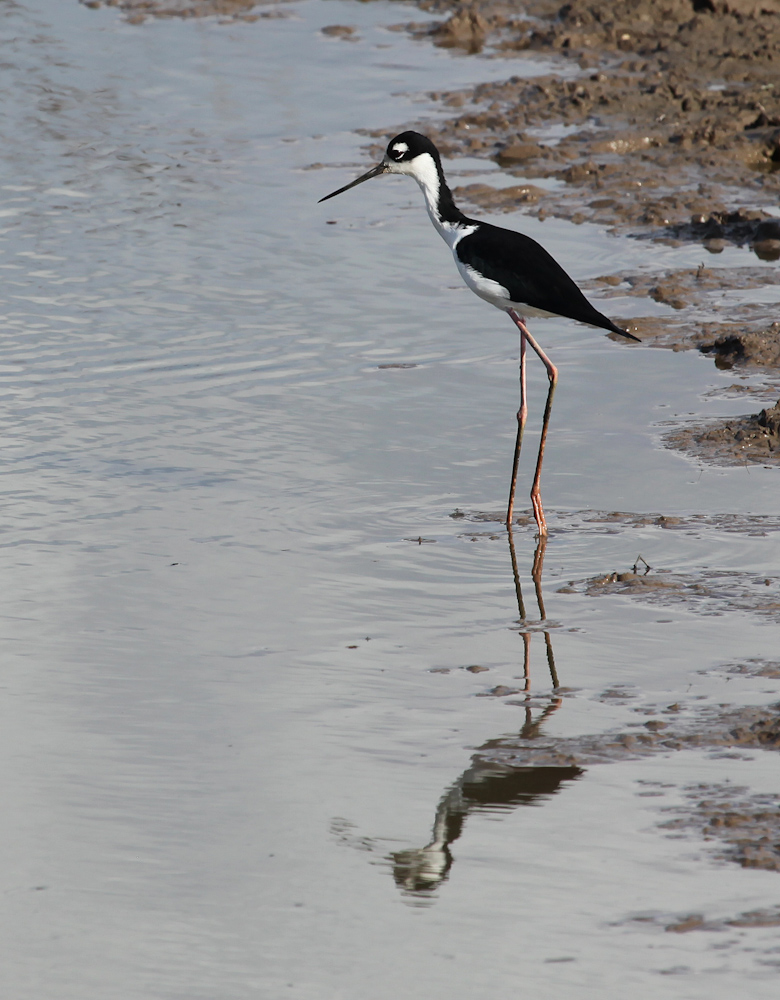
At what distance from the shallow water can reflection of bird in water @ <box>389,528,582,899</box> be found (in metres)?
0.03

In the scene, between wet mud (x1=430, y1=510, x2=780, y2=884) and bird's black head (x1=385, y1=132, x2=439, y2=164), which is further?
bird's black head (x1=385, y1=132, x2=439, y2=164)

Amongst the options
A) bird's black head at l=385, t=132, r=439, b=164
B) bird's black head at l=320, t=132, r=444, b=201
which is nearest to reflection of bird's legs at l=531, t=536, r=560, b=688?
bird's black head at l=320, t=132, r=444, b=201

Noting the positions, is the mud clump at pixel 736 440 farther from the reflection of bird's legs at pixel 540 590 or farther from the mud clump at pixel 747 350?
the reflection of bird's legs at pixel 540 590

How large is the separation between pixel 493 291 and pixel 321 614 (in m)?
1.85

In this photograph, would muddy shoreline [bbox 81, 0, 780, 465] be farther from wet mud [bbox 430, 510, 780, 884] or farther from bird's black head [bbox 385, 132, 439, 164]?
bird's black head [bbox 385, 132, 439, 164]

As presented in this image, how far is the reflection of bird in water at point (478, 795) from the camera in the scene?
12.6 ft

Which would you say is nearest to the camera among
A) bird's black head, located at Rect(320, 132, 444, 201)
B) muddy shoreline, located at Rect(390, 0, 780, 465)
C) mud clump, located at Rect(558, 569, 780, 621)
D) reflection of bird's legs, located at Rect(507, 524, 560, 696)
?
reflection of bird's legs, located at Rect(507, 524, 560, 696)

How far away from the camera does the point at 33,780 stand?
422 cm

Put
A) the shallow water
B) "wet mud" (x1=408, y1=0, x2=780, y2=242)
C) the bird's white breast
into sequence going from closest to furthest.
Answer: the shallow water → the bird's white breast → "wet mud" (x1=408, y1=0, x2=780, y2=242)

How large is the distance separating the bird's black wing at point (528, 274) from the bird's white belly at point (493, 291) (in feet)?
0.07

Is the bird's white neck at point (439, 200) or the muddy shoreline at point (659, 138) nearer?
the bird's white neck at point (439, 200)

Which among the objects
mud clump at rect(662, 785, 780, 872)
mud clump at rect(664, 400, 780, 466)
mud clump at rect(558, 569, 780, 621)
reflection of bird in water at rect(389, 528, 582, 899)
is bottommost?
reflection of bird in water at rect(389, 528, 582, 899)

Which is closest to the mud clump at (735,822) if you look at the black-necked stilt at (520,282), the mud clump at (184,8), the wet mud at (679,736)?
the wet mud at (679,736)

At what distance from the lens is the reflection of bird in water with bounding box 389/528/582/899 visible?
383 centimetres
